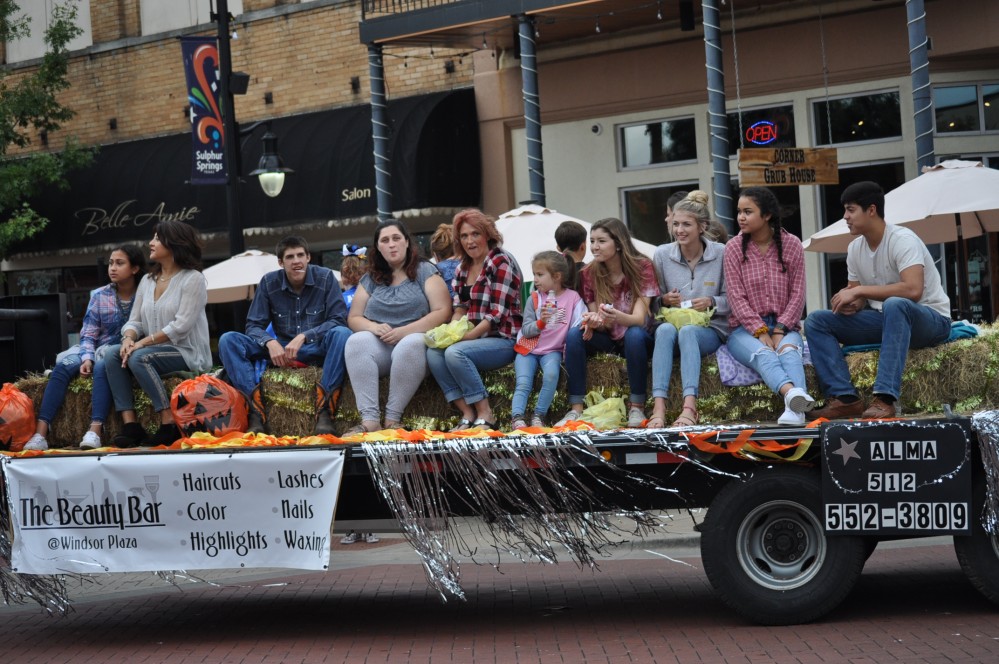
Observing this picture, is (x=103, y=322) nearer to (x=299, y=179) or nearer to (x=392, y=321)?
(x=392, y=321)

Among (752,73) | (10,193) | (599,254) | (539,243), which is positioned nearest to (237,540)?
(599,254)

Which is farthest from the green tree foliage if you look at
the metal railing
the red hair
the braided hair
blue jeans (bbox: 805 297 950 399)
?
blue jeans (bbox: 805 297 950 399)

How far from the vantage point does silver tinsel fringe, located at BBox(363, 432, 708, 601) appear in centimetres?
748

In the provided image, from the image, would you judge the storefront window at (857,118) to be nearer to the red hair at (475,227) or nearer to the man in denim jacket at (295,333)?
the red hair at (475,227)

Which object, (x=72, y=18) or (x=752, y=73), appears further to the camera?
(x=72, y=18)

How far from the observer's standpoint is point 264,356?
9.14 metres

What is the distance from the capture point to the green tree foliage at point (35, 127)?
2191 centimetres

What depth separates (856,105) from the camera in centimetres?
1797

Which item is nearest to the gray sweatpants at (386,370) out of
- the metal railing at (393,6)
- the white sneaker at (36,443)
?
the white sneaker at (36,443)

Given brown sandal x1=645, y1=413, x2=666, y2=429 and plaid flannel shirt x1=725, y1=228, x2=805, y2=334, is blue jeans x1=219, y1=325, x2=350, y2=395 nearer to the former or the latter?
brown sandal x1=645, y1=413, x2=666, y2=429

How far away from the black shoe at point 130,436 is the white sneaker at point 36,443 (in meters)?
0.44

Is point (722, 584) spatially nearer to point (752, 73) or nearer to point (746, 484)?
point (746, 484)

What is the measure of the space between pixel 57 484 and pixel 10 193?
15.4 metres

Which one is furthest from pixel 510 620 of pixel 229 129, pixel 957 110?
pixel 957 110
